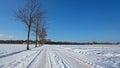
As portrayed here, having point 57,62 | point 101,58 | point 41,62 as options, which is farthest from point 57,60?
point 101,58

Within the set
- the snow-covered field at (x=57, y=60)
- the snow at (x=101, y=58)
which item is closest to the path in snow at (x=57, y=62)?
the snow-covered field at (x=57, y=60)

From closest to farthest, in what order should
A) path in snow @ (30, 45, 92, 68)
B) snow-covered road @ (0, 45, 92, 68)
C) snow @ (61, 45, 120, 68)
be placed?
snow-covered road @ (0, 45, 92, 68)
path in snow @ (30, 45, 92, 68)
snow @ (61, 45, 120, 68)

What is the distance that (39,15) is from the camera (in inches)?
1307

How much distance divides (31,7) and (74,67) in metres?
24.6

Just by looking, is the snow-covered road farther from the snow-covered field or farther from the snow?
the snow

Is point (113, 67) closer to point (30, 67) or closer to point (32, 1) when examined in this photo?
point (30, 67)

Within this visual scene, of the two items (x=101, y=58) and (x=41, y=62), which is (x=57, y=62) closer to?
(x=41, y=62)

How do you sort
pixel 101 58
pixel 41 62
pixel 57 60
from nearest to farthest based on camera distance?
pixel 41 62
pixel 57 60
pixel 101 58

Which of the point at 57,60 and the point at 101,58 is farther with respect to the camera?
the point at 101,58

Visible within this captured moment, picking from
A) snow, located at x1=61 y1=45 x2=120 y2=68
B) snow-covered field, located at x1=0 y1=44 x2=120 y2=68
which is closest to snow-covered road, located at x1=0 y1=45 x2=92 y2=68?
snow-covered field, located at x1=0 y1=44 x2=120 y2=68

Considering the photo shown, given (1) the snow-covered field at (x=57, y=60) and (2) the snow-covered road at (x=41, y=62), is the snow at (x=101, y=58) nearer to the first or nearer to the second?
(1) the snow-covered field at (x=57, y=60)

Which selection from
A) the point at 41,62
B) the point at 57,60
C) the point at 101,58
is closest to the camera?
the point at 41,62

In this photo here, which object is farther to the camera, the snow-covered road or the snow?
the snow

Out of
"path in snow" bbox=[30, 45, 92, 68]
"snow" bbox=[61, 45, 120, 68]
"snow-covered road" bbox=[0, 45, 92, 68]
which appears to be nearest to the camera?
"snow-covered road" bbox=[0, 45, 92, 68]
